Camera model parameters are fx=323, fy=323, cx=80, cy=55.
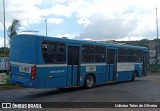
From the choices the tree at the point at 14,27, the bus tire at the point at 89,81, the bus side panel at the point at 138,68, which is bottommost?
the bus tire at the point at 89,81

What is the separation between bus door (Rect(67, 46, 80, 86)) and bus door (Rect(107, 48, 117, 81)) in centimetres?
365

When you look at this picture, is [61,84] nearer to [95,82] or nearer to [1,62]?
[95,82]

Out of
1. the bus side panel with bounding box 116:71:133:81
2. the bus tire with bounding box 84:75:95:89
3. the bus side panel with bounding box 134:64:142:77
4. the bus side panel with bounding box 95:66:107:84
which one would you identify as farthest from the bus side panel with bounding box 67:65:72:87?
the bus side panel with bounding box 134:64:142:77

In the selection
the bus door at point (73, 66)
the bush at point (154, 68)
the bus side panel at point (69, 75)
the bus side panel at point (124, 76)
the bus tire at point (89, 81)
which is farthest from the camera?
the bush at point (154, 68)

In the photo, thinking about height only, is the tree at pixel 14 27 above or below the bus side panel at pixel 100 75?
above

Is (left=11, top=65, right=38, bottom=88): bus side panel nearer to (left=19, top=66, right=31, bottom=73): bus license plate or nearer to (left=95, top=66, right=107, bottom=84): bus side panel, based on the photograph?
(left=19, top=66, right=31, bottom=73): bus license plate

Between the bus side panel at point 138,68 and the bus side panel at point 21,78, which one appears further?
the bus side panel at point 138,68

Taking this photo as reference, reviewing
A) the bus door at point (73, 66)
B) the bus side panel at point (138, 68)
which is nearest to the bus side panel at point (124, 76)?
the bus side panel at point (138, 68)

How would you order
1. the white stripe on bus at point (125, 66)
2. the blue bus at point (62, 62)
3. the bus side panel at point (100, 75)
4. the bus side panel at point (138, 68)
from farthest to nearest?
the bus side panel at point (138, 68) < the white stripe on bus at point (125, 66) < the bus side panel at point (100, 75) < the blue bus at point (62, 62)

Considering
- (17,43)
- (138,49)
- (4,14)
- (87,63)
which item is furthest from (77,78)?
(4,14)

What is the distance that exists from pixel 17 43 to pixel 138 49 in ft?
38.6

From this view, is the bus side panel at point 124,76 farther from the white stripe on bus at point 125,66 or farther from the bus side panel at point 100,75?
the bus side panel at point 100,75

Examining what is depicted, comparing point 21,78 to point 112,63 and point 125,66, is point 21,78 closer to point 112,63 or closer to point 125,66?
point 112,63

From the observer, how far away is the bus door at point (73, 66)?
17.5 metres
